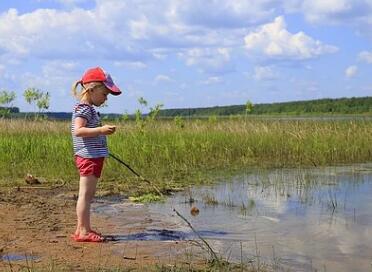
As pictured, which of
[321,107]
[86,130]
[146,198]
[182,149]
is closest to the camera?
[86,130]

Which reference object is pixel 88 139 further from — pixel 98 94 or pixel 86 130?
pixel 98 94

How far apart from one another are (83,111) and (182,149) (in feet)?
27.7

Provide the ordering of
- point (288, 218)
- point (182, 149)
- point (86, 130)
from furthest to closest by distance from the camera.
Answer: point (182, 149), point (288, 218), point (86, 130)

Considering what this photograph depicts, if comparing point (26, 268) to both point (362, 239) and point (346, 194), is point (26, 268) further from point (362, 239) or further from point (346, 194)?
point (346, 194)

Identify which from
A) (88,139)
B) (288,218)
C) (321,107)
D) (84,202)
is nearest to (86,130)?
(88,139)

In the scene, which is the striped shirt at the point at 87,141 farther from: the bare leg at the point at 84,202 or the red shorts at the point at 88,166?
the bare leg at the point at 84,202

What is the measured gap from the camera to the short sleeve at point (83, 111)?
5.95 meters

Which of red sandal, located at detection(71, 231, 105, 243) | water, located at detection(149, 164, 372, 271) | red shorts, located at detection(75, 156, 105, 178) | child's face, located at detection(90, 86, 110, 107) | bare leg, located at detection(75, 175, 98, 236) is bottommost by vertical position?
water, located at detection(149, 164, 372, 271)

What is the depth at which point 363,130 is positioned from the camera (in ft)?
62.0

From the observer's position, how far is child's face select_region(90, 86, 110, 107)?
5.97 meters

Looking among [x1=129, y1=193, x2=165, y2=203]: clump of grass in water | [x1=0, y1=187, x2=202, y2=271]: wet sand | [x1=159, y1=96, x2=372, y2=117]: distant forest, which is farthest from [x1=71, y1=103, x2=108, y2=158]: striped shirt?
[x1=159, y1=96, x2=372, y2=117]: distant forest

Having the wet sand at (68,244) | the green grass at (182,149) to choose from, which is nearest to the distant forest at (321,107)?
the green grass at (182,149)

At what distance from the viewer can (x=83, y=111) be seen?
235 inches

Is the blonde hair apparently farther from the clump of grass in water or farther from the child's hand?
the clump of grass in water
